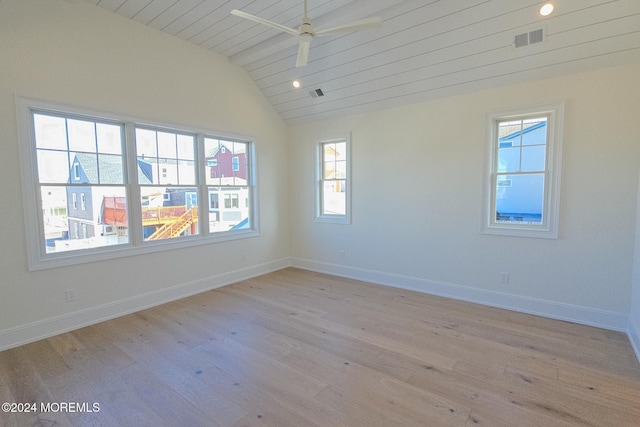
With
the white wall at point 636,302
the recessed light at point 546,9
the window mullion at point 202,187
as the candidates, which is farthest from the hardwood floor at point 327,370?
the recessed light at point 546,9

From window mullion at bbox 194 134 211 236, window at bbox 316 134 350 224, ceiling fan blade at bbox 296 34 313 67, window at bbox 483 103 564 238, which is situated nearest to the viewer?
ceiling fan blade at bbox 296 34 313 67

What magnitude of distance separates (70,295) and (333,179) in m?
3.83

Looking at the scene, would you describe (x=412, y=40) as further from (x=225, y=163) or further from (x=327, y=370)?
(x=327, y=370)

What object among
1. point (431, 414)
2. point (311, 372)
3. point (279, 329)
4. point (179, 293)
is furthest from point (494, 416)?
point (179, 293)

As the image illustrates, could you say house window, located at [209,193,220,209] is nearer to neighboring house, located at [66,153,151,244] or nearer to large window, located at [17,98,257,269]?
large window, located at [17,98,257,269]

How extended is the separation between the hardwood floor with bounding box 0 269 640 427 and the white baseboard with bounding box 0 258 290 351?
0.36 feet

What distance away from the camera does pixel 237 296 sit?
13.6 ft

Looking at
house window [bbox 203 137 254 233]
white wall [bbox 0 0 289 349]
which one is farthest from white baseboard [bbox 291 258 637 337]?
white wall [bbox 0 0 289 349]

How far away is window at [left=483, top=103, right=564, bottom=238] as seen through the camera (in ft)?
10.9

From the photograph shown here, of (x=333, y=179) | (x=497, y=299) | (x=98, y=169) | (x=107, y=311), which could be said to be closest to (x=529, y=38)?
(x=497, y=299)

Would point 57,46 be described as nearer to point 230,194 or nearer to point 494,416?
point 230,194

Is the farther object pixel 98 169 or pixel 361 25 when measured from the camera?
pixel 98 169

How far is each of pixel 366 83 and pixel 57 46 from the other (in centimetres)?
345

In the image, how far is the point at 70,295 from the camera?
3.16 m
